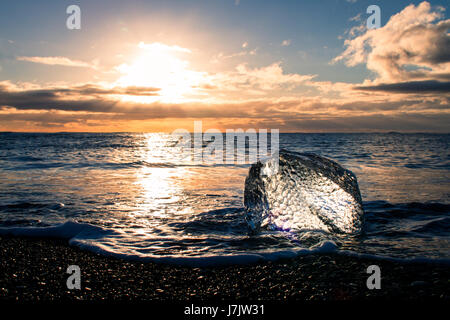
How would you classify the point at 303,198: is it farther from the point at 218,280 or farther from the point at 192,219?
the point at 218,280

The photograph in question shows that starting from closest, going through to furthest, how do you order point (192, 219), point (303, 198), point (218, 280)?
point (218, 280) < point (303, 198) < point (192, 219)

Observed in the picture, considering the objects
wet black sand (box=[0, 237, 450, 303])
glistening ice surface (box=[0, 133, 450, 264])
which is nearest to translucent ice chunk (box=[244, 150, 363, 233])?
glistening ice surface (box=[0, 133, 450, 264])

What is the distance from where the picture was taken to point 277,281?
9.63ft

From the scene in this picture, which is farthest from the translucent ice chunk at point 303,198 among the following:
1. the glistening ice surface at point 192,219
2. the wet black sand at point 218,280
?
the wet black sand at point 218,280

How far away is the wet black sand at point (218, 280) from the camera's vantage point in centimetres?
265

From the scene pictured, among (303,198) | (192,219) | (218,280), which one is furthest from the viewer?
(192,219)

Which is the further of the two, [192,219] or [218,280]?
[192,219]

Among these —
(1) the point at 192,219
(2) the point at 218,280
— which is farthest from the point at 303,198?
(2) the point at 218,280

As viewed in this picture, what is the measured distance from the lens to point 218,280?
118 inches

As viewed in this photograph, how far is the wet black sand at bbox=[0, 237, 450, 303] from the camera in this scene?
2.65 meters

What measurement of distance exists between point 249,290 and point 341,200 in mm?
2591

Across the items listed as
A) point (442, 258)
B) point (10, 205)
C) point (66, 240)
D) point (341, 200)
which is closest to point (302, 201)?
point (341, 200)

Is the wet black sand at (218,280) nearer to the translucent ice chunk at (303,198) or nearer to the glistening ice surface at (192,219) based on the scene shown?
the glistening ice surface at (192,219)
